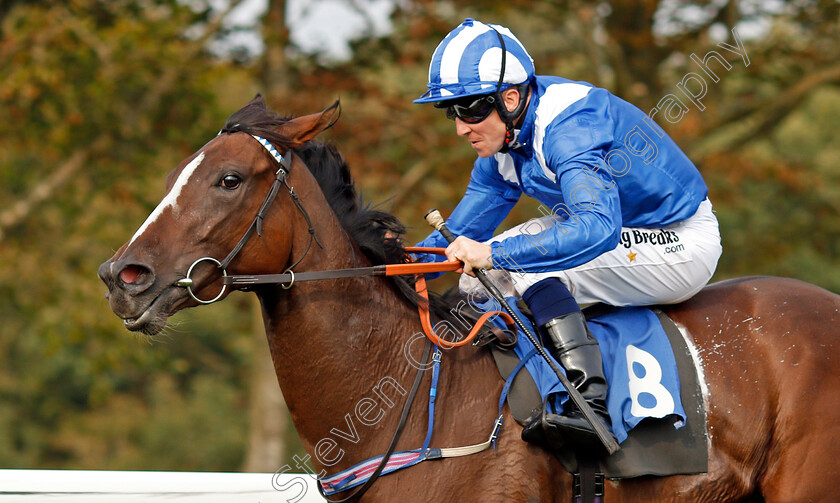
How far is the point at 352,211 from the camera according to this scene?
3451 millimetres

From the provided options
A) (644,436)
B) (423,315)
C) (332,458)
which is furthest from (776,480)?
(332,458)

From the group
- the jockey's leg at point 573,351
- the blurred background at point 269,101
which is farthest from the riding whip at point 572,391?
the blurred background at point 269,101

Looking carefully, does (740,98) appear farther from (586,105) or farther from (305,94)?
(586,105)

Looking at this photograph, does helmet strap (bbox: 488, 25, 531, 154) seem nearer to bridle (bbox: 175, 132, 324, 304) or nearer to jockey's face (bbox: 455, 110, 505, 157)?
jockey's face (bbox: 455, 110, 505, 157)

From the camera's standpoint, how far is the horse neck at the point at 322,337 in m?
3.14

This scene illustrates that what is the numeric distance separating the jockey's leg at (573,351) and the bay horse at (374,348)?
0.20m

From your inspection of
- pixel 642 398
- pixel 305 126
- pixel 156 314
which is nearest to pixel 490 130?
pixel 305 126

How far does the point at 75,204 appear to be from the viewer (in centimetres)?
1220

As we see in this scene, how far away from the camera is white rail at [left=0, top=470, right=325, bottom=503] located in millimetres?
4434

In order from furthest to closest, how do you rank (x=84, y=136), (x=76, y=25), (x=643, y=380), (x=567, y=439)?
(x=84, y=136)
(x=76, y=25)
(x=643, y=380)
(x=567, y=439)

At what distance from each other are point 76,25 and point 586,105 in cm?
917

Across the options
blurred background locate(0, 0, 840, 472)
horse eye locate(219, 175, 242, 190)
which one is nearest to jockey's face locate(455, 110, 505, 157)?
horse eye locate(219, 175, 242, 190)

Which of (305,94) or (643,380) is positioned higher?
(305,94)

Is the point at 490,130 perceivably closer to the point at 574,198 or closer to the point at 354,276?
the point at 574,198
